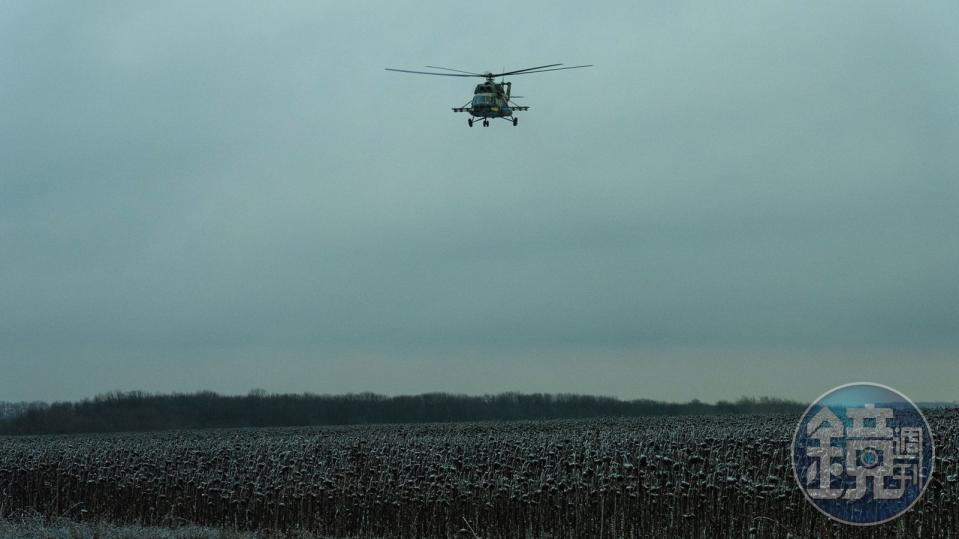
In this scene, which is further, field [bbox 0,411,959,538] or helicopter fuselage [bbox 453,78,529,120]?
helicopter fuselage [bbox 453,78,529,120]

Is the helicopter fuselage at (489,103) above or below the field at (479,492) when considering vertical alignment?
above

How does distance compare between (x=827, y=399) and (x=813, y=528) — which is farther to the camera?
(x=813, y=528)

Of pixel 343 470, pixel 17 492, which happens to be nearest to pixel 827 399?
pixel 343 470

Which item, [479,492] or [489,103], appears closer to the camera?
[479,492]

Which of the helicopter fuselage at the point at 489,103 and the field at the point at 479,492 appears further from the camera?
the helicopter fuselage at the point at 489,103

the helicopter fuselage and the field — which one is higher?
the helicopter fuselage

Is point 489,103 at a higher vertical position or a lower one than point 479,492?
higher

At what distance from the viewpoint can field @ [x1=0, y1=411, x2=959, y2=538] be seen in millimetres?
25688

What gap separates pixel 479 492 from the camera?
95.0ft

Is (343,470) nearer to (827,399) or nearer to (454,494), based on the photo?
(454,494)

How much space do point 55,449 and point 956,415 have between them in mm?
45281

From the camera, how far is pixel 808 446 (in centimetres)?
3130

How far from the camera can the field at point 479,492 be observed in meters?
25.7

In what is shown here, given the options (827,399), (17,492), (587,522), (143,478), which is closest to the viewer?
(827,399)
